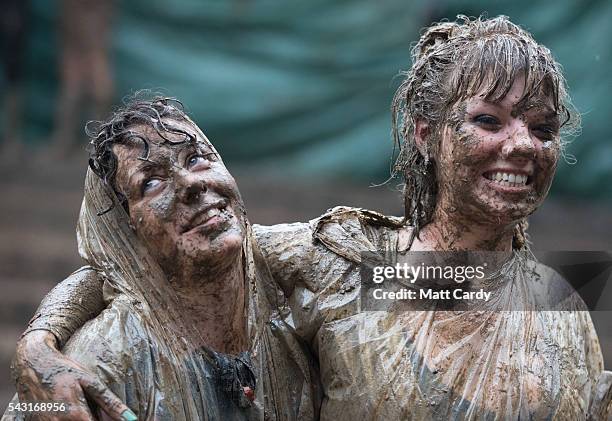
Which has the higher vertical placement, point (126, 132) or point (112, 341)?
point (126, 132)

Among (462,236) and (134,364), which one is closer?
(134,364)

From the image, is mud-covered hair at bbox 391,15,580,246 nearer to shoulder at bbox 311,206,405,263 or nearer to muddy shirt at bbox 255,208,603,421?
shoulder at bbox 311,206,405,263

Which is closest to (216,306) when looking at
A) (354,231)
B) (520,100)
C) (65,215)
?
(354,231)

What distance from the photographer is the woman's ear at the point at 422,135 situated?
451cm

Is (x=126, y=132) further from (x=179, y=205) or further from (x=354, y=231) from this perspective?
(x=354, y=231)

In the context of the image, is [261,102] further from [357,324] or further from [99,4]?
[357,324]

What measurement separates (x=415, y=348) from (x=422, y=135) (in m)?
0.73

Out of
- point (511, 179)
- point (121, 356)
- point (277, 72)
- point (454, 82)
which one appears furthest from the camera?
point (277, 72)

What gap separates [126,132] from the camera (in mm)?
4238

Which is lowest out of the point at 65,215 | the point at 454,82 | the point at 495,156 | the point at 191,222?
the point at 191,222

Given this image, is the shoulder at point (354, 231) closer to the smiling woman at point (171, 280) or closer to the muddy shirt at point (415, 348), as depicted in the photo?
the muddy shirt at point (415, 348)

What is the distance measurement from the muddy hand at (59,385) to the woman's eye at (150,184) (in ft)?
1.86

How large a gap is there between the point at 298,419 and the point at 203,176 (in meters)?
0.86

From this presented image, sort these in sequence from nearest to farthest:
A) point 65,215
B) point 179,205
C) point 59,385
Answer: point 59,385, point 179,205, point 65,215
